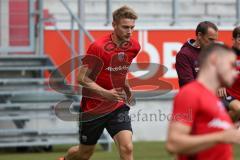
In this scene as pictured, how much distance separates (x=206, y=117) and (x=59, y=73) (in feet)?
35.5

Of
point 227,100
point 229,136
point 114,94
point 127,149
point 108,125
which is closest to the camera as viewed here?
point 229,136

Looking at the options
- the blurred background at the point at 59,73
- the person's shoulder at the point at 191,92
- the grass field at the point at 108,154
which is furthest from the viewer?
the blurred background at the point at 59,73

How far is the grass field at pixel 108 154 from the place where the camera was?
44.5ft

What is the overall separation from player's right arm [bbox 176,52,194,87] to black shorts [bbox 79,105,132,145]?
0.74 metres

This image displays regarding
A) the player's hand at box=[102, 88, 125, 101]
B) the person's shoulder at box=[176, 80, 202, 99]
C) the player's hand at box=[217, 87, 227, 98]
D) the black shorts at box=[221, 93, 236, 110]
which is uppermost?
the person's shoulder at box=[176, 80, 202, 99]

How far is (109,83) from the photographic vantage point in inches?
379

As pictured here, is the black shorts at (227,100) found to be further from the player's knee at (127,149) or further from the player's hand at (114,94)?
the player's knee at (127,149)

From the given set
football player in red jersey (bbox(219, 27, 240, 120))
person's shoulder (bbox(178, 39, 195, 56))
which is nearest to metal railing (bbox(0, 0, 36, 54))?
football player in red jersey (bbox(219, 27, 240, 120))

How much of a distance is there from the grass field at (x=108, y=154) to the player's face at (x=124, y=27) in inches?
161

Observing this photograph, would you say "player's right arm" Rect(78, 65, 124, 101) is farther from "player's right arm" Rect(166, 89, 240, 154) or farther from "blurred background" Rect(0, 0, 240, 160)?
"blurred background" Rect(0, 0, 240, 160)

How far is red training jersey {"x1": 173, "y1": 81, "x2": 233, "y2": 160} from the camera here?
5.09m

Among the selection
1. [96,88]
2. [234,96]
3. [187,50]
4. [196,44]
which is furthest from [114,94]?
[234,96]

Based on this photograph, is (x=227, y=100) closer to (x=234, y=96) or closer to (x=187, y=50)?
(x=234, y=96)

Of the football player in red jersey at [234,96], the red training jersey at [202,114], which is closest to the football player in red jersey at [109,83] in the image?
the football player in red jersey at [234,96]
